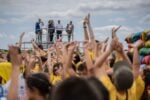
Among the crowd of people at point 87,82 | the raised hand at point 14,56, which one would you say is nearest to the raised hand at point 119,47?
the crowd of people at point 87,82

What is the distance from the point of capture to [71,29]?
22.8 meters

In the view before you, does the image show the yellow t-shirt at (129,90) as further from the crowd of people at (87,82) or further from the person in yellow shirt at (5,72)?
the person in yellow shirt at (5,72)

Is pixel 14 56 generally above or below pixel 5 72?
above

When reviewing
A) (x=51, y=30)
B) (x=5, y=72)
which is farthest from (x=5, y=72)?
(x=51, y=30)

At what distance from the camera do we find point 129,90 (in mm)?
4043

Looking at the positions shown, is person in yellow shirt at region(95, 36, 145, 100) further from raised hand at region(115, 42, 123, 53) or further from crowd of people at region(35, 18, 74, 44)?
crowd of people at region(35, 18, 74, 44)

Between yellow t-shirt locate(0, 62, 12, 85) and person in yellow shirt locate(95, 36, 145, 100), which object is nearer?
person in yellow shirt locate(95, 36, 145, 100)

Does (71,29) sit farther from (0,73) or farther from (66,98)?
(66,98)

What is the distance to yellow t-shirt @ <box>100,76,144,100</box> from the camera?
152 inches

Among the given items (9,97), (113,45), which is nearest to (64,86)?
(9,97)

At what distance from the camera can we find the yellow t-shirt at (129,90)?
3.86m

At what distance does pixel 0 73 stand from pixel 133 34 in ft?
19.9

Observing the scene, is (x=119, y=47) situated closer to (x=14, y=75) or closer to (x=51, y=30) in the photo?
(x=14, y=75)

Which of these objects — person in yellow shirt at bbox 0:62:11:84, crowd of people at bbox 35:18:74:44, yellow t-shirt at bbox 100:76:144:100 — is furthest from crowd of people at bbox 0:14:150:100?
crowd of people at bbox 35:18:74:44
